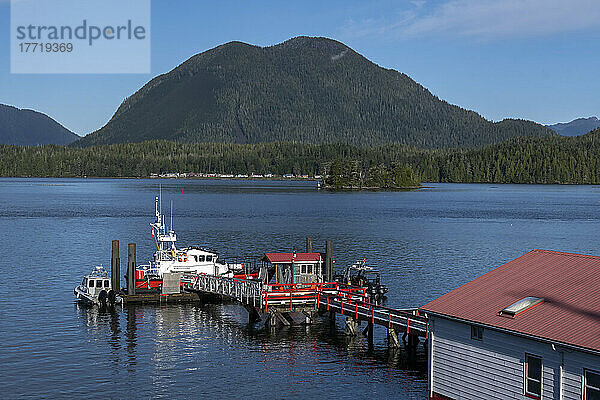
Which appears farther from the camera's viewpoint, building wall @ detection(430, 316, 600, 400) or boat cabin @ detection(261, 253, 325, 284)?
boat cabin @ detection(261, 253, 325, 284)

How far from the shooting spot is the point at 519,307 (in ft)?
85.6

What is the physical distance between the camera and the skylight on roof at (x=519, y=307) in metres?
26.0

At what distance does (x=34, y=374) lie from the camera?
3772cm

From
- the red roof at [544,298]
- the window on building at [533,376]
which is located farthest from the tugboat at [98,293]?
the window on building at [533,376]

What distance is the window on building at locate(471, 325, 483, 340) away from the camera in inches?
1066

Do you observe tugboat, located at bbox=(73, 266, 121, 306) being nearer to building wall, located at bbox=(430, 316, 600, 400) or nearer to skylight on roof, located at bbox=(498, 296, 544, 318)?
building wall, located at bbox=(430, 316, 600, 400)

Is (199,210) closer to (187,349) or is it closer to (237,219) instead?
(237,219)

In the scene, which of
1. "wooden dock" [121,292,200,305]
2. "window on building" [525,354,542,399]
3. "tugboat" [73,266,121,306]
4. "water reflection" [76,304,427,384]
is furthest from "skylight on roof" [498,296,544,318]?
"tugboat" [73,266,121,306]

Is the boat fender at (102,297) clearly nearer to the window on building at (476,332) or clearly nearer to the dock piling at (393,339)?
the dock piling at (393,339)

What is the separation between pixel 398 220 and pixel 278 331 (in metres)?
94.6

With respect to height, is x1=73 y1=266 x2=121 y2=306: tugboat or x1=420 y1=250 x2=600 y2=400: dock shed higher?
x1=420 y1=250 x2=600 y2=400: dock shed

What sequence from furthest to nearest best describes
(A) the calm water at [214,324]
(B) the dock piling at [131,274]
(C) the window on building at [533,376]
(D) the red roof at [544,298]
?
(B) the dock piling at [131,274] < (A) the calm water at [214,324] < (C) the window on building at [533,376] < (D) the red roof at [544,298]

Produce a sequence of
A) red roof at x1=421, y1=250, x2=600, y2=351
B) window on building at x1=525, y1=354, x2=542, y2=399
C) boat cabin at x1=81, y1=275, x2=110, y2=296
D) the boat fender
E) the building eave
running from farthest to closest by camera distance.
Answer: boat cabin at x1=81, y1=275, x2=110, y2=296 < the boat fender < window on building at x1=525, y1=354, x2=542, y2=399 < red roof at x1=421, y1=250, x2=600, y2=351 < the building eave

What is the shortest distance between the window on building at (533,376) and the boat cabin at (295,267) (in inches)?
1053
